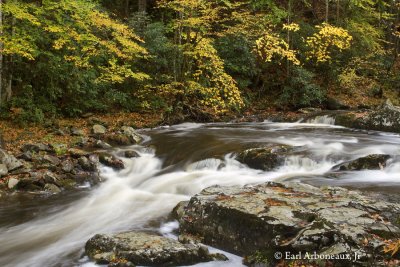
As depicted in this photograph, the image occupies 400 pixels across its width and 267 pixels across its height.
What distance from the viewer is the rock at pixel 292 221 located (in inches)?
181

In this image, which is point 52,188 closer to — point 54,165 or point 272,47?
point 54,165

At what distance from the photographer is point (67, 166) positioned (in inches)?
376

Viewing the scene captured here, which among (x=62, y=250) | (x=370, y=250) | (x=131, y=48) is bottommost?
(x=62, y=250)

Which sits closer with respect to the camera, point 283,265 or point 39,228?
point 283,265

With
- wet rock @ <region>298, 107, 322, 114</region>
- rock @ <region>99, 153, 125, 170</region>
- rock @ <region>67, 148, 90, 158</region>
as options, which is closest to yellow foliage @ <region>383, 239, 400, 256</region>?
rock @ <region>99, 153, 125, 170</region>

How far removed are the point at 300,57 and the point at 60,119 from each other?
40.1 ft

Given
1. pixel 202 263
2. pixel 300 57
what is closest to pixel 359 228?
pixel 202 263

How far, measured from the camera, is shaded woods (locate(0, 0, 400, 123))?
1241 cm

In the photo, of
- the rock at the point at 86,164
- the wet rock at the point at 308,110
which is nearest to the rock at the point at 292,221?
the rock at the point at 86,164

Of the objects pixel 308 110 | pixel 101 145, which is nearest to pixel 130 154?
pixel 101 145

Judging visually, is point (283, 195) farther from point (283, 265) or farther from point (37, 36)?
point (37, 36)

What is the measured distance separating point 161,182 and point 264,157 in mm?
2543

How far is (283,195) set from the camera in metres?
Answer: 6.16

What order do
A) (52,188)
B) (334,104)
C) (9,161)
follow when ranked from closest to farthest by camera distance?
(52,188) → (9,161) → (334,104)
